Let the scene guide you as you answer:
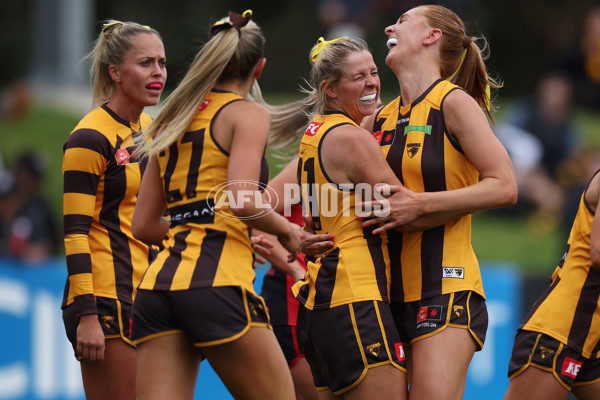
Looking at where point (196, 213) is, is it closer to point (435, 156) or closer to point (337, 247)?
point (337, 247)

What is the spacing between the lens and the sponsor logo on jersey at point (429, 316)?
3707 mm

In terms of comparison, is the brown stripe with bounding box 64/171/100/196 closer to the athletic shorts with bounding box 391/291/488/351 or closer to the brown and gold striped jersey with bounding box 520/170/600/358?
the athletic shorts with bounding box 391/291/488/351

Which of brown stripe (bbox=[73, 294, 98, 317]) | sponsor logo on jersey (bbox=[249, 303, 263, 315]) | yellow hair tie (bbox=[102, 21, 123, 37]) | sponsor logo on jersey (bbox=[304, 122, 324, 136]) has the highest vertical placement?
yellow hair tie (bbox=[102, 21, 123, 37])

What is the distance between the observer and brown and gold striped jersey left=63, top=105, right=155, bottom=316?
4.26 meters

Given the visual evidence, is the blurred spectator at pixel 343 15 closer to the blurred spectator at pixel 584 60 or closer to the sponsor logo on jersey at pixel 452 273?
the blurred spectator at pixel 584 60

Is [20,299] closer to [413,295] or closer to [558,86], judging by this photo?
[413,295]

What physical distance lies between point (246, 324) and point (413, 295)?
0.72 m

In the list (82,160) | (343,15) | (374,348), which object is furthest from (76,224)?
(343,15)

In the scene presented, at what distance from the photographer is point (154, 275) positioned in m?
3.70

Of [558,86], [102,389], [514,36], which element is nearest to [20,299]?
[102,389]

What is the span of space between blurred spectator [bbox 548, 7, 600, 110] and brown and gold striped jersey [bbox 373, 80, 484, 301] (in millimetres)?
8881

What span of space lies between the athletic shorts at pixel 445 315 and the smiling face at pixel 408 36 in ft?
3.52

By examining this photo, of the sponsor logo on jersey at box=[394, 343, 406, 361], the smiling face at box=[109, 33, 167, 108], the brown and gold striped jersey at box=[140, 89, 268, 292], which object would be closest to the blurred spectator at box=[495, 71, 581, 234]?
the smiling face at box=[109, 33, 167, 108]

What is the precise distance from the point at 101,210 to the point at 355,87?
1.37 meters
